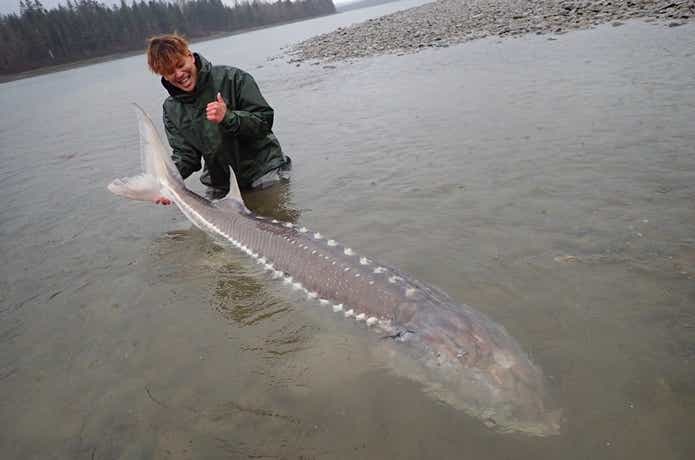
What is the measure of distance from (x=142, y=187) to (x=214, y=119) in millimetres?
1189

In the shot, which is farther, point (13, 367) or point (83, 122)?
point (83, 122)

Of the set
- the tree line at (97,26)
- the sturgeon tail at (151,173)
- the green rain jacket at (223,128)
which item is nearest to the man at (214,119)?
the green rain jacket at (223,128)

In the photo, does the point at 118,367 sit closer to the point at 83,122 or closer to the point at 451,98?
the point at 451,98

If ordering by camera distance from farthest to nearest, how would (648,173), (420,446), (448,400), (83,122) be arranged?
1. (83,122)
2. (648,173)
3. (448,400)
4. (420,446)

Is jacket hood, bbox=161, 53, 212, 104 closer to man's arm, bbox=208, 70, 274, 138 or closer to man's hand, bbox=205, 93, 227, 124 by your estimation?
man's arm, bbox=208, 70, 274, 138

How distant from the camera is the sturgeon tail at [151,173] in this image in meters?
4.20

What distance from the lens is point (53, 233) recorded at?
4988 mm

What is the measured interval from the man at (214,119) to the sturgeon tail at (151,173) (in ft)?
0.44

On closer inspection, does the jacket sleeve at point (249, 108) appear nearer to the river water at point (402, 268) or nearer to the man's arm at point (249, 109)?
the man's arm at point (249, 109)

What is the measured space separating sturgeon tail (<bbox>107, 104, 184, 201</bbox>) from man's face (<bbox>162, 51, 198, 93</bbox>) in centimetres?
45

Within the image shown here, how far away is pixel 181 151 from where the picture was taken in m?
4.93

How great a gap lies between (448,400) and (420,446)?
0.84 ft

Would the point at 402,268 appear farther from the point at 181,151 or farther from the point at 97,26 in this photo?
the point at 97,26

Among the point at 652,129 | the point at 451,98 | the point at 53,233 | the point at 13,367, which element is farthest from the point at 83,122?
the point at 652,129
